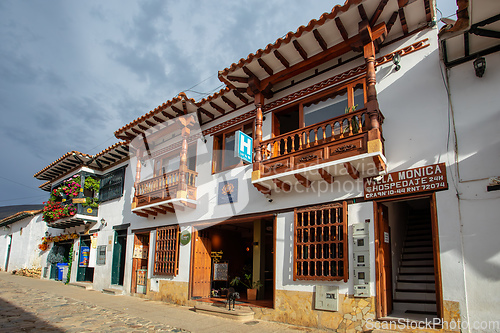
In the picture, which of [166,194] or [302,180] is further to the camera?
[166,194]

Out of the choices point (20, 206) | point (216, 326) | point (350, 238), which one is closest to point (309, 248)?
point (350, 238)

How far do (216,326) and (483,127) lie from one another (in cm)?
696

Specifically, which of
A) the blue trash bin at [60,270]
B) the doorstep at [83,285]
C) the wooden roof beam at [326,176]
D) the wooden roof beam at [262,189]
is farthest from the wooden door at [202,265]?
the blue trash bin at [60,270]

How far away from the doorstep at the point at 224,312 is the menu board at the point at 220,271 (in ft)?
5.61

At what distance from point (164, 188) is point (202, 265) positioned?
9.45 feet

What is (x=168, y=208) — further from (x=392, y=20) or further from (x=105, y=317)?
(x=392, y=20)

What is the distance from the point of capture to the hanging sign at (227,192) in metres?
10.4

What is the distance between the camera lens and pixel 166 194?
38.9 ft

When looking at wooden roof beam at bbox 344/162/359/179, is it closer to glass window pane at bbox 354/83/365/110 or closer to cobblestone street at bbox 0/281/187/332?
glass window pane at bbox 354/83/365/110

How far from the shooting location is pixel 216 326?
823 centimetres

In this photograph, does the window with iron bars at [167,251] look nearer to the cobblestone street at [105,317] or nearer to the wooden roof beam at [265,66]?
the cobblestone street at [105,317]

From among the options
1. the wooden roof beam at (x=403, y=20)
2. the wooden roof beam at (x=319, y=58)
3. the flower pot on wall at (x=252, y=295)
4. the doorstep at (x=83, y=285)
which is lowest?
the doorstep at (x=83, y=285)

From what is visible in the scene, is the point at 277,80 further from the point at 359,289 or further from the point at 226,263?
the point at 226,263

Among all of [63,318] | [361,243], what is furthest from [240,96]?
[63,318]
